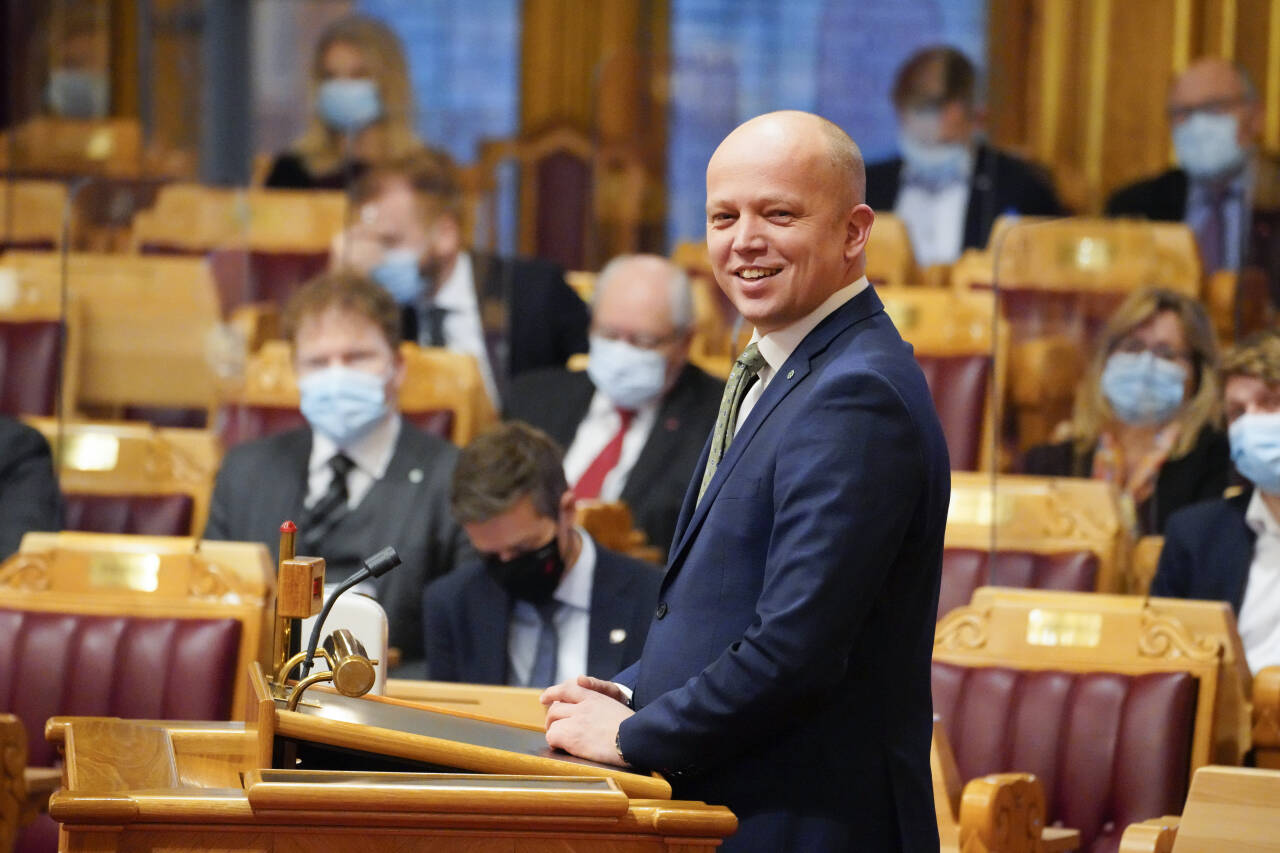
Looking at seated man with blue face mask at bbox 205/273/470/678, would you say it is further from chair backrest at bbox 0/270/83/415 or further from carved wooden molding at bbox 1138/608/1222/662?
carved wooden molding at bbox 1138/608/1222/662

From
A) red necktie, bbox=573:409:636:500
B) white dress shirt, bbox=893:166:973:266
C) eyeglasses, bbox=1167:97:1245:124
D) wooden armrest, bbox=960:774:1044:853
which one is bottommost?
wooden armrest, bbox=960:774:1044:853

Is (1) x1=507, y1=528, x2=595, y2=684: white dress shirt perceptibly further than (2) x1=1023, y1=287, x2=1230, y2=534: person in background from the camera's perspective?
No

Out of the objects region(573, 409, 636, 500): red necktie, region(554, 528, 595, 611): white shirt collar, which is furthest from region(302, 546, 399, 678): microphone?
region(573, 409, 636, 500): red necktie

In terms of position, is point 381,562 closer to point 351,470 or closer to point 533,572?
point 533,572

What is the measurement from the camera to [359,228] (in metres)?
5.52

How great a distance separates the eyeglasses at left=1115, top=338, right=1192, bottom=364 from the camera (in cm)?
437

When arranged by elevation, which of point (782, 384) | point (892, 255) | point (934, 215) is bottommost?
point (782, 384)

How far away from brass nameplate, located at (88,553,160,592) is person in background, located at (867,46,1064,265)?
11.7 ft

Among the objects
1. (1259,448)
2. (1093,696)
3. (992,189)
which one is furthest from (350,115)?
(1093,696)

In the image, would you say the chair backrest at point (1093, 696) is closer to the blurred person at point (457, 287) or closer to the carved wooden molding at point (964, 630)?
the carved wooden molding at point (964, 630)

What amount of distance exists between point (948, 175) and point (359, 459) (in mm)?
3134

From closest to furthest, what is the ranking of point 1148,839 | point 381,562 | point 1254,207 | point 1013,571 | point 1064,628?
point 381,562 → point 1148,839 → point 1064,628 → point 1013,571 → point 1254,207

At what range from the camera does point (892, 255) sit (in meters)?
6.02

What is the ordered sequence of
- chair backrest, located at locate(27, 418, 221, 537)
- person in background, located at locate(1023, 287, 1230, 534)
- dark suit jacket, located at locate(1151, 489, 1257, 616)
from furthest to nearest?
chair backrest, located at locate(27, 418, 221, 537) → person in background, located at locate(1023, 287, 1230, 534) → dark suit jacket, located at locate(1151, 489, 1257, 616)
